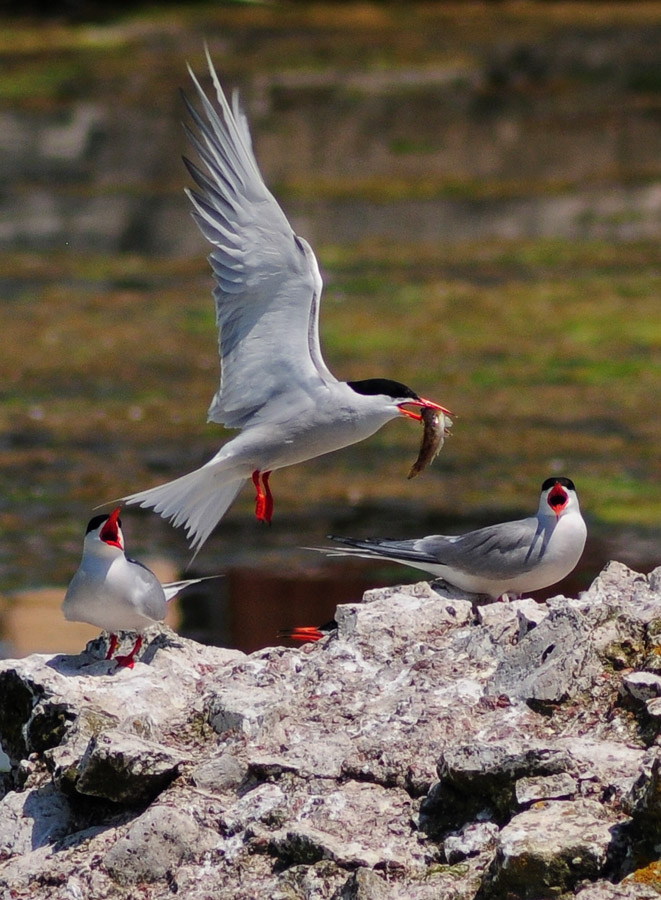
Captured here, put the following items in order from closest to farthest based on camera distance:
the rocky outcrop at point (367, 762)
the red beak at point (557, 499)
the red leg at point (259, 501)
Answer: the rocky outcrop at point (367, 762) < the red beak at point (557, 499) < the red leg at point (259, 501)

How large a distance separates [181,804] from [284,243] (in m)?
2.47

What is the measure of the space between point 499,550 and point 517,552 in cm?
7

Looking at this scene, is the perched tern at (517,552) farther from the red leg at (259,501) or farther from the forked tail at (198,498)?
the forked tail at (198,498)

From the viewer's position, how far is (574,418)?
556 inches

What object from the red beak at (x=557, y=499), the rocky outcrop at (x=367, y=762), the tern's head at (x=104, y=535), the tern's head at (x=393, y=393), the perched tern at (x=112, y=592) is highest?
the tern's head at (x=393, y=393)

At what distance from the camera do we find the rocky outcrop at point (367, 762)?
420 centimetres

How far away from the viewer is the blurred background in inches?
458

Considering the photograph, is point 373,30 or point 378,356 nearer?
point 378,356

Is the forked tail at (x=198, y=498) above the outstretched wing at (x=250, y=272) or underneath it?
underneath

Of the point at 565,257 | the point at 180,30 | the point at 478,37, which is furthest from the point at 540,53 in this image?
the point at 565,257

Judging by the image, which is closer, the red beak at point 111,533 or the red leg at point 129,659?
the red leg at point 129,659

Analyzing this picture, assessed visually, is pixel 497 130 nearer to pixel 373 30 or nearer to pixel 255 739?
pixel 373 30

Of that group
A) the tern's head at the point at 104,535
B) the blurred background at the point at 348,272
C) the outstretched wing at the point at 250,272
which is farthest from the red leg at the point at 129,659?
the blurred background at the point at 348,272

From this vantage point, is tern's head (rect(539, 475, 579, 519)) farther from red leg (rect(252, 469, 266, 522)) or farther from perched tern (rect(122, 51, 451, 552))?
red leg (rect(252, 469, 266, 522))
